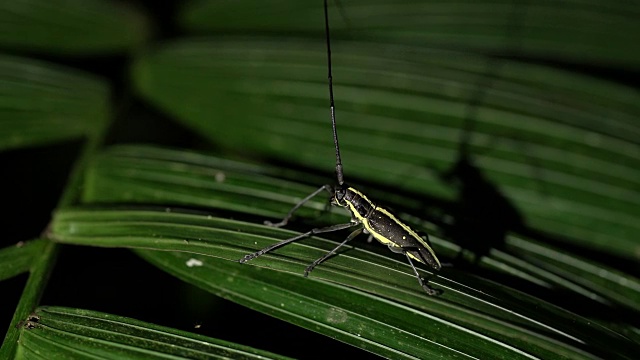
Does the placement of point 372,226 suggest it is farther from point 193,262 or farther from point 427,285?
point 193,262

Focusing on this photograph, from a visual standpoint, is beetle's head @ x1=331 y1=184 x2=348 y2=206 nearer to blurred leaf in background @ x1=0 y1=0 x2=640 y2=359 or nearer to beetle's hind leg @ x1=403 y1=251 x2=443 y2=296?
blurred leaf in background @ x1=0 y1=0 x2=640 y2=359

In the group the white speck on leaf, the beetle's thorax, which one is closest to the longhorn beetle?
the beetle's thorax

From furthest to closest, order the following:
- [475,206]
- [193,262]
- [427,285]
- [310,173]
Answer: [310,173] → [475,206] → [193,262] → [427,285]

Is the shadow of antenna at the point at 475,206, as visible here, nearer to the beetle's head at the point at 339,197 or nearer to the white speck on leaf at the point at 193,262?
the beetle's head at the point at 339,197

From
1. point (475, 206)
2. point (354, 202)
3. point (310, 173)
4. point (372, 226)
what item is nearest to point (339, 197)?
point (354, 202)

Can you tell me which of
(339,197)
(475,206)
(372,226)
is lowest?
(475,206)

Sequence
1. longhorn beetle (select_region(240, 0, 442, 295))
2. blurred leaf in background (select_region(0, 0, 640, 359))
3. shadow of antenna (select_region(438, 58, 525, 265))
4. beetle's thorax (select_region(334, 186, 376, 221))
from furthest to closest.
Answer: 1. beetle's thorax (select_region(334, 186, 376, 221))
2. shadow of antenna (select_region(438, 58, 525, 265))
3. longhorn beetle (select_region(240, 0, 442, 295))
4. blurred leaf in background (select_region(0, 0, 640, 359))

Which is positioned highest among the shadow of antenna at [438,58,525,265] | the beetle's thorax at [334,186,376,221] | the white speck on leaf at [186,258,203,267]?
the white speck on leaf at [186,258,203,267]

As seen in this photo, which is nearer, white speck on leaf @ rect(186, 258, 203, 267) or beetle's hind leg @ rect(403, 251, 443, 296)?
beetle's hind leg @ rect(403, 251, 443, 296)

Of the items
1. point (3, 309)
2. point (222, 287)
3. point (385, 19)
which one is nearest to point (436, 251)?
point (222, 287)

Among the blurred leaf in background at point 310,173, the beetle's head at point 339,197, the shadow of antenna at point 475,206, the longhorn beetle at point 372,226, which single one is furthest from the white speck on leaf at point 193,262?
the shadow of antenna at point 475,206

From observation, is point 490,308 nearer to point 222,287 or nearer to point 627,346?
point 627,346

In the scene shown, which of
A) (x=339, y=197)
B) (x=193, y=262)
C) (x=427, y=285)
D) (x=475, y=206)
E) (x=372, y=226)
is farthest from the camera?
(x=475, y=206)

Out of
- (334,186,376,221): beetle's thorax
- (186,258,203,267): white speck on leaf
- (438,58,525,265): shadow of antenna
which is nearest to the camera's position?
(186,258,203,267): white speck on leaf
